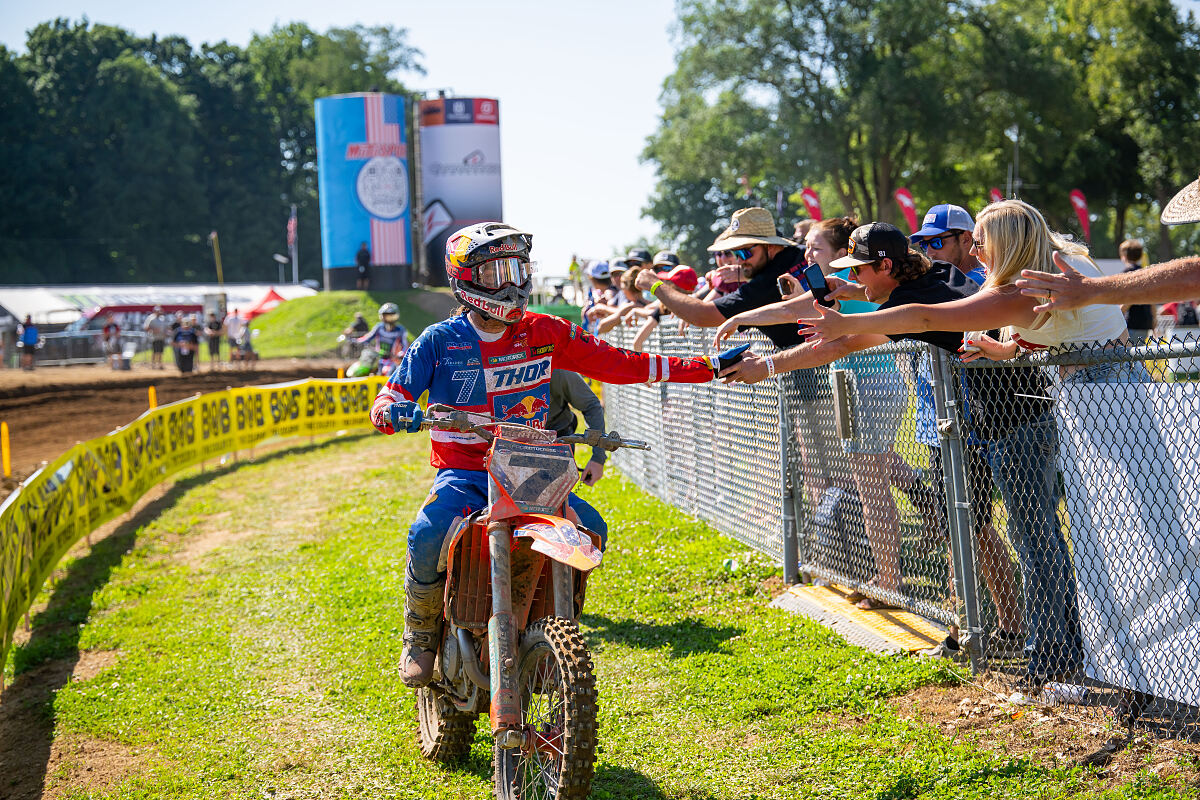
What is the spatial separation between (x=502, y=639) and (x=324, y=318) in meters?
48.1

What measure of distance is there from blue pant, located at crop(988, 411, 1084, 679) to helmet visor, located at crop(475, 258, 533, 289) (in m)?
2.43

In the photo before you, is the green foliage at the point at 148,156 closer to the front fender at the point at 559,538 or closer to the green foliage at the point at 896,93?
the green foliage at the point at 896,93

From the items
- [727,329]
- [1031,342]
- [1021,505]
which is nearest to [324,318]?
[727,329]

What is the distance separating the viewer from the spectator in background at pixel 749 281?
6758mm

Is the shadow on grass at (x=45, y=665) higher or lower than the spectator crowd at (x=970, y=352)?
lower

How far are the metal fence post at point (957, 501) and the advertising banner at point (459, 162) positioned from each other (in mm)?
46270

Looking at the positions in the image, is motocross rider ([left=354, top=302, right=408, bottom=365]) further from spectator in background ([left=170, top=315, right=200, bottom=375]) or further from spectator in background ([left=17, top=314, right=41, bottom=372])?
spectator in background ([left=17, top=314, right=41, bottom=372])

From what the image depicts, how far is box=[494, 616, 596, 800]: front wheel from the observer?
402cm

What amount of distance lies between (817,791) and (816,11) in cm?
4110

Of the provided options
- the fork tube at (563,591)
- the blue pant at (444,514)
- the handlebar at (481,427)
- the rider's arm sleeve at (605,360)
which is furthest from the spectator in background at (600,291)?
the fork tube at (563,591)

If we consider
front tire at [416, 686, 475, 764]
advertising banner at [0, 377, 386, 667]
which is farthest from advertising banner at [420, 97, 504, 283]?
front tire at [416, 686, 475, 764]

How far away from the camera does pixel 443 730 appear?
5387 millimetres

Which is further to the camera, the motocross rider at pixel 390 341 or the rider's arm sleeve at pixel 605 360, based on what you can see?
the motocross rider at pixel 390 341

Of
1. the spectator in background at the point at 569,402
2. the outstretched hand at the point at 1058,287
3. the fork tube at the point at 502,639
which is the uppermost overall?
the outstretched hand at the point at 1058,287
